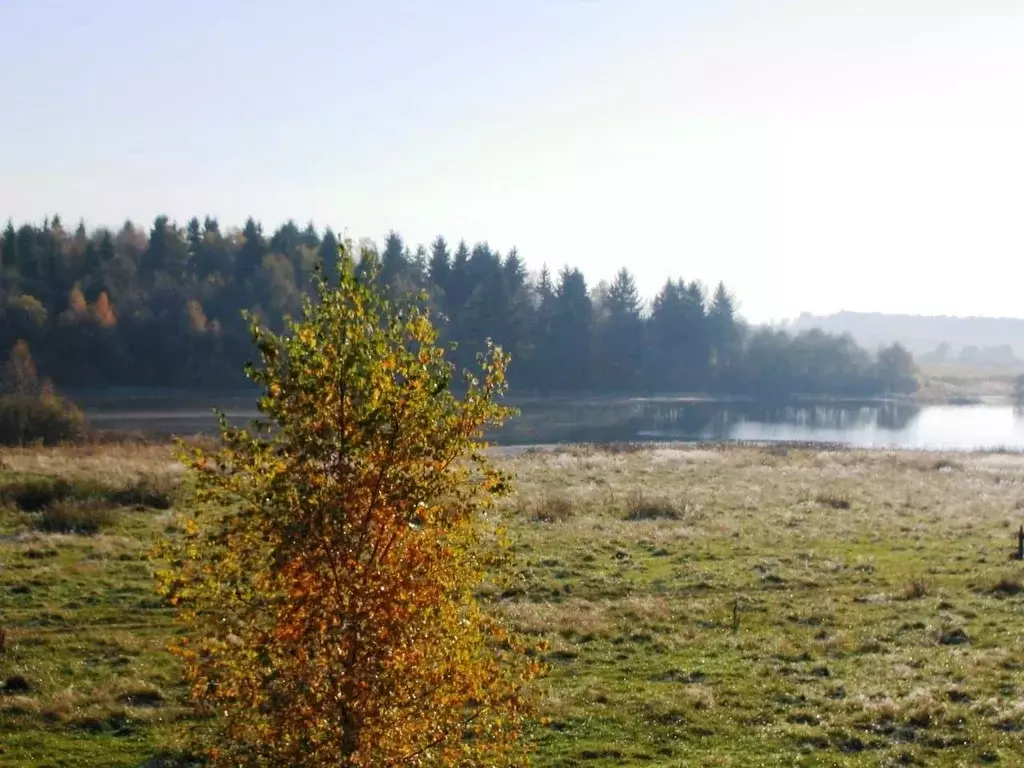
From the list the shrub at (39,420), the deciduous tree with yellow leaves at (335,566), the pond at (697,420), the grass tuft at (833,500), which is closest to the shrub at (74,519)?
the shrub at (39,420)

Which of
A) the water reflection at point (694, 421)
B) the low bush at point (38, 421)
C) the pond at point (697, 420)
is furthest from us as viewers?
the water reflection at point (694, 421)

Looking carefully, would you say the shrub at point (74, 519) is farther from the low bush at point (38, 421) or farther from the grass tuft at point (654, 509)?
the low bush at point (38, 421)

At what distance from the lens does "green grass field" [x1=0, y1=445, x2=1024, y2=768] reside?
1426 centimetres

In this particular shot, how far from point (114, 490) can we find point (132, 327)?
267 feet

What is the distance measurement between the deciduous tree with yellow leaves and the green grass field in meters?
1.64

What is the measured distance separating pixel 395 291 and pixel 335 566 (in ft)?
301

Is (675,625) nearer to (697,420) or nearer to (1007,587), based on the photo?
(1007,587)

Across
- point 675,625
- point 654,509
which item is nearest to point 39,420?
point 654,509

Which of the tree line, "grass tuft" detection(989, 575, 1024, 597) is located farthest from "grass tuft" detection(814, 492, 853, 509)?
the tree line

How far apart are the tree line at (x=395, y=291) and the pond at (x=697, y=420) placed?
6.17 metres

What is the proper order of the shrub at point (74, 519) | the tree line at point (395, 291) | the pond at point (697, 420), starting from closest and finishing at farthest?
the shrub at point (74, 519)
the pond at point (697, 420)
the tree line at point (395, 291)

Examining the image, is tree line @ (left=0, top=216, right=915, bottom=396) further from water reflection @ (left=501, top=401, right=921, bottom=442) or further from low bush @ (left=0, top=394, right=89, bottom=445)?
low bush @ (left=0, top=394, right=89, bottom=445)

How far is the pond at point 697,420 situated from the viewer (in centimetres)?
8156

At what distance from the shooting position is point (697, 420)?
10081cm
